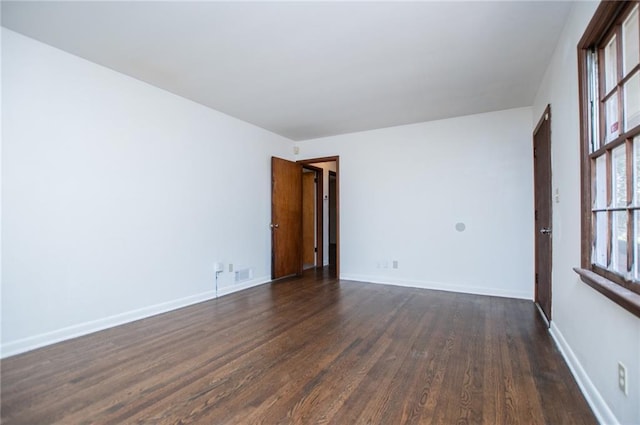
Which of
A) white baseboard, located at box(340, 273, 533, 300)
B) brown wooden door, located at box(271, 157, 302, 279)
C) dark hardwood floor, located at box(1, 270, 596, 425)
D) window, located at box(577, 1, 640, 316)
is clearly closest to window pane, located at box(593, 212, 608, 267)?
window, located at box(577, 1, 640, 316)

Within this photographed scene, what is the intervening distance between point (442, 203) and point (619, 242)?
2.88m

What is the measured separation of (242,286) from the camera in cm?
445

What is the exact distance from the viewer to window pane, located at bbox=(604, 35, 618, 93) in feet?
5.32

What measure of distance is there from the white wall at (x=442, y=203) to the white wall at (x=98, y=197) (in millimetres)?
2231

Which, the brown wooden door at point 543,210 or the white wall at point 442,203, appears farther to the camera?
the white wall at point 442,203

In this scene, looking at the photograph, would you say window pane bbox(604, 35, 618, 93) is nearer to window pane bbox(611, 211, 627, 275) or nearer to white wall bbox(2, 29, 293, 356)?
window pane bbox(611, 211, 627, 275)

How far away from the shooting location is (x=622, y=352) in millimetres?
1396

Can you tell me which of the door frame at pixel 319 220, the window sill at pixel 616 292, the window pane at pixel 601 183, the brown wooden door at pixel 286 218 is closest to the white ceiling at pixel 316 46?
the window pane at pixel 601 183

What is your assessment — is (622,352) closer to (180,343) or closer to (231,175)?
(180,343)

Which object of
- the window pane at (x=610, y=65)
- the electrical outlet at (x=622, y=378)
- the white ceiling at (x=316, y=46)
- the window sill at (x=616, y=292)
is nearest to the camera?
the window sill at (x=616, y=292)

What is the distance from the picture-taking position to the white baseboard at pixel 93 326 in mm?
2350

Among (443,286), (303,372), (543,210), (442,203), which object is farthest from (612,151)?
(443,286)

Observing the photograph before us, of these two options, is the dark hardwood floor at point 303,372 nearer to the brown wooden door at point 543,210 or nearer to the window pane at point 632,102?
the brown wooden door at point 543,210

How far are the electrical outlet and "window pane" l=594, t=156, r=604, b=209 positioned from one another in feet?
2.77
